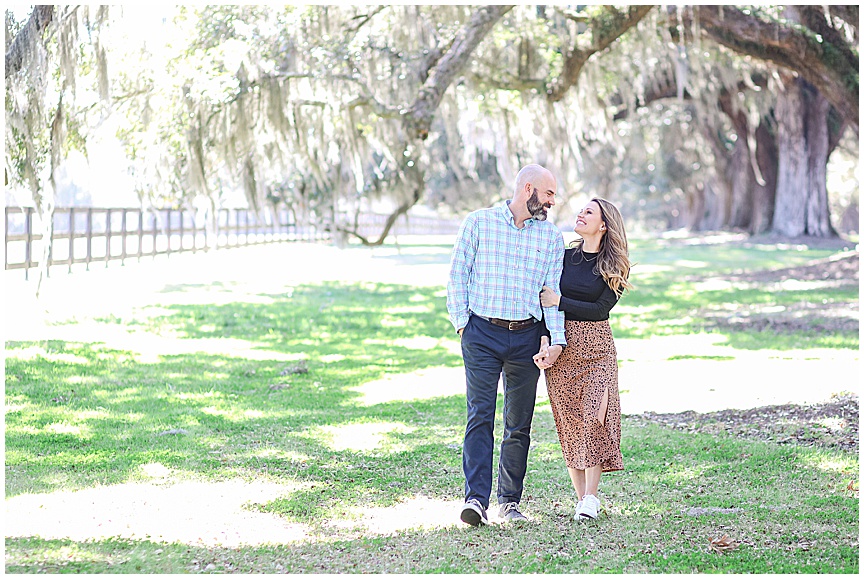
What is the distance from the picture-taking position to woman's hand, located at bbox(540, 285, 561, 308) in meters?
4.58

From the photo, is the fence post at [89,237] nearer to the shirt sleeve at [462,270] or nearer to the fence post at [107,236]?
the fence post at [107,236]

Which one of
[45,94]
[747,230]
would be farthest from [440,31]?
[747,230]

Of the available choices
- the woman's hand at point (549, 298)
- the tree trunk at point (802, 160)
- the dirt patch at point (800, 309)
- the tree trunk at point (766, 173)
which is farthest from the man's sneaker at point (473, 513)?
the tree trunk at point (766, 173)

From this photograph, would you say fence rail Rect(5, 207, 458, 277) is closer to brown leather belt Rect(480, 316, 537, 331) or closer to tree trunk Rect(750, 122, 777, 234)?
brown leather belt Rect(480, 316, 537, 331)

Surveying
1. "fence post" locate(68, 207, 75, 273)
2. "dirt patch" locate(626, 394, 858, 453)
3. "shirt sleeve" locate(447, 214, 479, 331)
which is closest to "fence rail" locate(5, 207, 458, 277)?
"fence post" locate(68, 207, 75, 273)

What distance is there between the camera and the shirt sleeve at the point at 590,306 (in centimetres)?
462

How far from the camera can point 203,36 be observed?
40.1 feet

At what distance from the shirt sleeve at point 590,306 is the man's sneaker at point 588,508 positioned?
2.80ft

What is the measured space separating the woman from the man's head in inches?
7.6

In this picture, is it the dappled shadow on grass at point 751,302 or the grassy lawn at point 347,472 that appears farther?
the dappled shadow on grass at point 751,302

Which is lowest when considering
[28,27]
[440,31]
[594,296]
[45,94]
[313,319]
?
[313,319]

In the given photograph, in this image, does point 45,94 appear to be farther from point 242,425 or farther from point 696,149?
point 696,149

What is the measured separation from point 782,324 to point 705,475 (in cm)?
714

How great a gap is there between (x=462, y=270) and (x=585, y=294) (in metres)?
0.60
